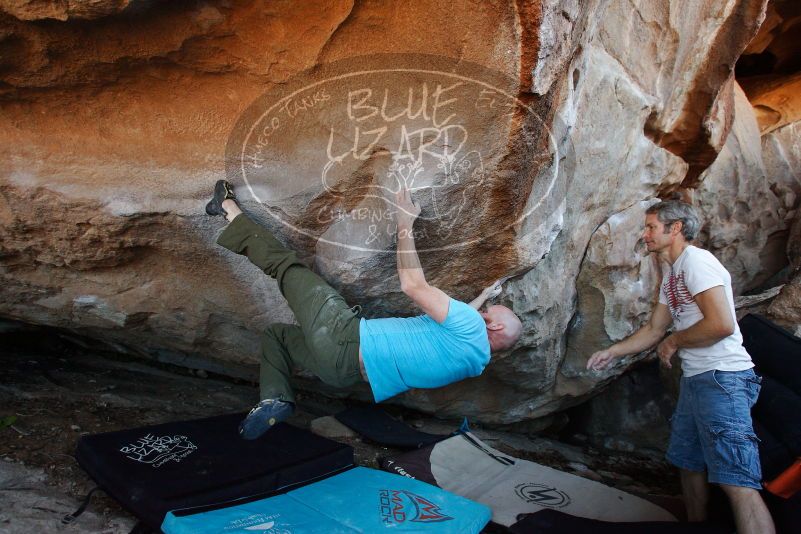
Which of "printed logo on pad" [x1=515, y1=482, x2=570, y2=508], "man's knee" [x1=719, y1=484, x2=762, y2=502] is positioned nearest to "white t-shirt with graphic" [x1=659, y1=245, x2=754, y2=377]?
"man's knee" [x1=719, y1=484, x2=762, y2=502]

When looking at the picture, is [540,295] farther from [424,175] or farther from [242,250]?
[242,250]

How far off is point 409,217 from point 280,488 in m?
1.20

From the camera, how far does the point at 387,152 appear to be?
238 centimetres

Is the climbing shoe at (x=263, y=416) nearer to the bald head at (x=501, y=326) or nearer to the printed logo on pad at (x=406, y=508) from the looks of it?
the printed logo on pad at (x=406, y=508)

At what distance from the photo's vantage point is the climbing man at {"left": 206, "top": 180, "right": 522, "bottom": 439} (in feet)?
7.59

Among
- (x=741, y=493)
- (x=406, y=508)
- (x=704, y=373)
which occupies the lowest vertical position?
(x=406, y=508)

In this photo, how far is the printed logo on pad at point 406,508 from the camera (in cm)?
229

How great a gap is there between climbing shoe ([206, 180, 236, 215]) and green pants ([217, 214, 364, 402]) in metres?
0.08

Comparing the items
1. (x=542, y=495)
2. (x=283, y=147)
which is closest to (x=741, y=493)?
(x=542, y=495)

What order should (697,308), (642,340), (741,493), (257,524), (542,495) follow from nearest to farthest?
(257,524), (741,493), (697,308), (642,340), (542,495)

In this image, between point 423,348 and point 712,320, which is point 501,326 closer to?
point 423,348

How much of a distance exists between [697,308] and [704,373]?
0.86 feet

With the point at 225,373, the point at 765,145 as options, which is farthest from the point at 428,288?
the point at 765,145

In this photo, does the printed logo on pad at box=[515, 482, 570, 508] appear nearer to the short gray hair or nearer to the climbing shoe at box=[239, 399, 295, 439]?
the climbing shoe at box=[239, 399, 295, 439]
